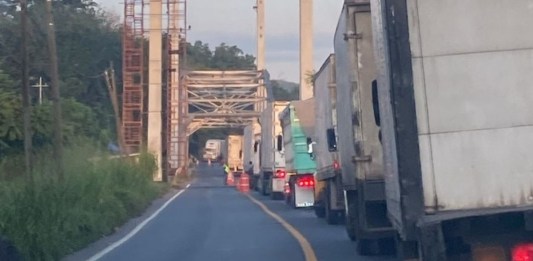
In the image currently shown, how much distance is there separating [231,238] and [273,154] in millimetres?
23493

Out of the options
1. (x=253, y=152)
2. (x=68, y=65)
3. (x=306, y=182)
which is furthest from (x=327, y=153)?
(x=253, y=152)

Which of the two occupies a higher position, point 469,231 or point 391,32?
point 391,32

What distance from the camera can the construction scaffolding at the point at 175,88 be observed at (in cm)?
7594

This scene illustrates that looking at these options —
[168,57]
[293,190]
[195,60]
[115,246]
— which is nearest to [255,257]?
[115,246]

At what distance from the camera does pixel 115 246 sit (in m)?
25.9

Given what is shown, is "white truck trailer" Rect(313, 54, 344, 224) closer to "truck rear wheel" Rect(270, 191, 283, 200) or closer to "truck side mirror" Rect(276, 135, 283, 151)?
"truck side mirror" Rect(276, 135, 283, 151)

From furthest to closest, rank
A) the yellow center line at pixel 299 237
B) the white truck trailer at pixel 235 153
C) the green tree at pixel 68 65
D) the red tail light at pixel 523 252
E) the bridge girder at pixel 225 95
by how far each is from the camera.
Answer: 1. the bridge girder at pixel 225 95
2. the white truck trailer at pixel 235 153
3. the green tree at pixel 68 65
4. the yellow center line at pixel 299 237
5. the red tail light at pixel 523 252

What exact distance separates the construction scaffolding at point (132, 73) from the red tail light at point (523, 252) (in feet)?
194

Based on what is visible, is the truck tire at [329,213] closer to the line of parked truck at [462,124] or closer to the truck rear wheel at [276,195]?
the line of parked truck at [462,124]

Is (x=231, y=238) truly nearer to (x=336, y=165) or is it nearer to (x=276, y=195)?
(x=336, y=165)

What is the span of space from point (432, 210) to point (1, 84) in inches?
1002

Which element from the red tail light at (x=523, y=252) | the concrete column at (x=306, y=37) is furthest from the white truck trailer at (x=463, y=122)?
the concrete column at (x=306, y=37)

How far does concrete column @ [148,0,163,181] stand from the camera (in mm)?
70688

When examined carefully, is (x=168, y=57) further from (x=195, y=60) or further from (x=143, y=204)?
(x=195, y=60)
